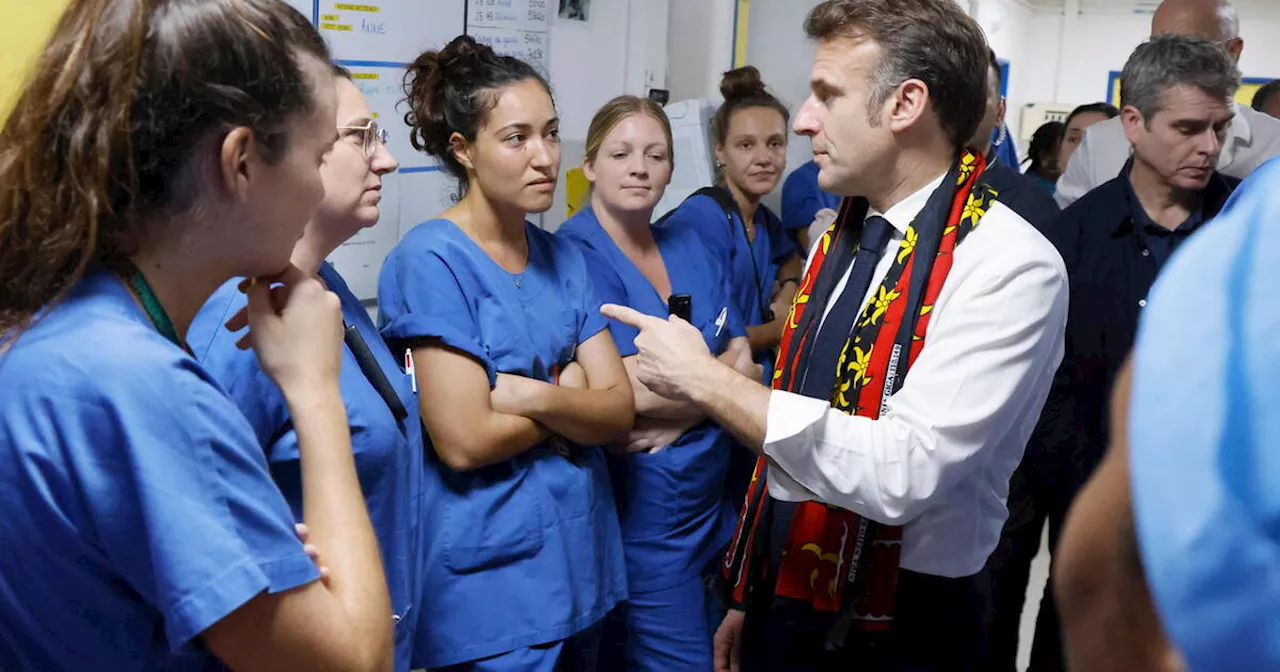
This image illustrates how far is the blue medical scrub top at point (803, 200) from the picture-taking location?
137 inches

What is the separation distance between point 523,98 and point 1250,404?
180cm

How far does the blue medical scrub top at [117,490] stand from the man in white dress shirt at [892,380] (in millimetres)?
759

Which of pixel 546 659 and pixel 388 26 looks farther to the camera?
pixel 388 26

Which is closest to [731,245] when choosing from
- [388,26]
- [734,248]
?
[734,248]

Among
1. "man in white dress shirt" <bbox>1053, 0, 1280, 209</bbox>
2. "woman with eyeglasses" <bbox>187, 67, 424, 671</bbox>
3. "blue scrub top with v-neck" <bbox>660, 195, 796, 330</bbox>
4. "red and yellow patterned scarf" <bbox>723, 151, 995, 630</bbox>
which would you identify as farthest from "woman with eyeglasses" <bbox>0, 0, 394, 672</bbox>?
"man in white dress shirt" <bbox>1053, 0, 1280, 209</bbox>

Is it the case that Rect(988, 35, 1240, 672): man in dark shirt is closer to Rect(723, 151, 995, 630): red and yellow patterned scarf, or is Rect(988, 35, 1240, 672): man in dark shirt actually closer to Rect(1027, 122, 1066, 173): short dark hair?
Rect(723, 151, 995, 630): red and yellow patterned scarf

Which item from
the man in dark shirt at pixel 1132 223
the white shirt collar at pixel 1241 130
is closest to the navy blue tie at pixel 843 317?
the man in dark shirt at pixel 1132 223

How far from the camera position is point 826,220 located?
2.89 m

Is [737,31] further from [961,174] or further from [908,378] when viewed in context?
[908,378]

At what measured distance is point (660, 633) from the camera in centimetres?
223

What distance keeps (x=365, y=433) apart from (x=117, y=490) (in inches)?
21.3

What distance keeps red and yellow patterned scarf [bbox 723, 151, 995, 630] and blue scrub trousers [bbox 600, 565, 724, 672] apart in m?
0.70

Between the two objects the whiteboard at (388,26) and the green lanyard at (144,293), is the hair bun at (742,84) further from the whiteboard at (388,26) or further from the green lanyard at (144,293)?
the green lanyard at (144,293)

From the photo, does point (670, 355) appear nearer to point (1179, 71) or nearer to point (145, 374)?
point (145, 374)
